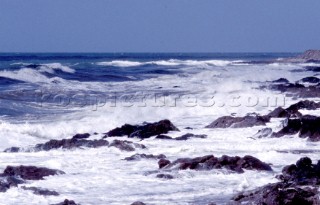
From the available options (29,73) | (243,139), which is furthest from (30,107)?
(29,73)

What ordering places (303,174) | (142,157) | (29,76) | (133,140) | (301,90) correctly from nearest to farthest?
1. (303,174)
2. (142,157)
3. (133,140)
4. (301,90)
5. (29,76)

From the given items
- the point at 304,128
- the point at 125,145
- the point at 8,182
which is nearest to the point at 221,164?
the point at 125,145

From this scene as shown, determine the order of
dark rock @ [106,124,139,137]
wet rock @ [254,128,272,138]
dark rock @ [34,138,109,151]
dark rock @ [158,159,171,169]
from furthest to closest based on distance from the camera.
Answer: dark rock @ [106,124,139,137]
wet rock @ [254,128,272,138]
dark rock @ [34,138,109,151]
dark rock @ [158,159,171,169]

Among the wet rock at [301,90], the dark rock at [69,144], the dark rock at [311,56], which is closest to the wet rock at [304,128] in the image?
the dark rock at [69,144]

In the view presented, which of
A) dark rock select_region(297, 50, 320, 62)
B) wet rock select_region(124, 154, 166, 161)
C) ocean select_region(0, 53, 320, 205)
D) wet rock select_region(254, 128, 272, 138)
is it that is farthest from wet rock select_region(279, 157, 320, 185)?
dark rock select_region(297, 50, 320, 62)

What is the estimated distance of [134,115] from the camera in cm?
1916

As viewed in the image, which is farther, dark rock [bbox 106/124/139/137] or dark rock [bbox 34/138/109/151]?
Result: dark rock [bbox 106/124/139/137]

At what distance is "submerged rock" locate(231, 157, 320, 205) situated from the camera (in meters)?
6.84

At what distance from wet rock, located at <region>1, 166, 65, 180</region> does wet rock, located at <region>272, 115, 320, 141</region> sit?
5.63 m

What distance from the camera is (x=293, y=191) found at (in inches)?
277

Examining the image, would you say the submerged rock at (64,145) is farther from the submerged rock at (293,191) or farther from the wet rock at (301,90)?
the wet rock at (301,90)

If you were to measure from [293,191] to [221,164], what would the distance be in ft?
8.89

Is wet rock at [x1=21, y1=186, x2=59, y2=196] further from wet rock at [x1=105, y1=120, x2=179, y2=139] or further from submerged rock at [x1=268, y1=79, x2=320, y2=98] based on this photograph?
submerged rock at [x1=268, y1=79, x2=320, y2=98]

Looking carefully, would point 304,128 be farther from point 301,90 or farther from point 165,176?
point 301,90
